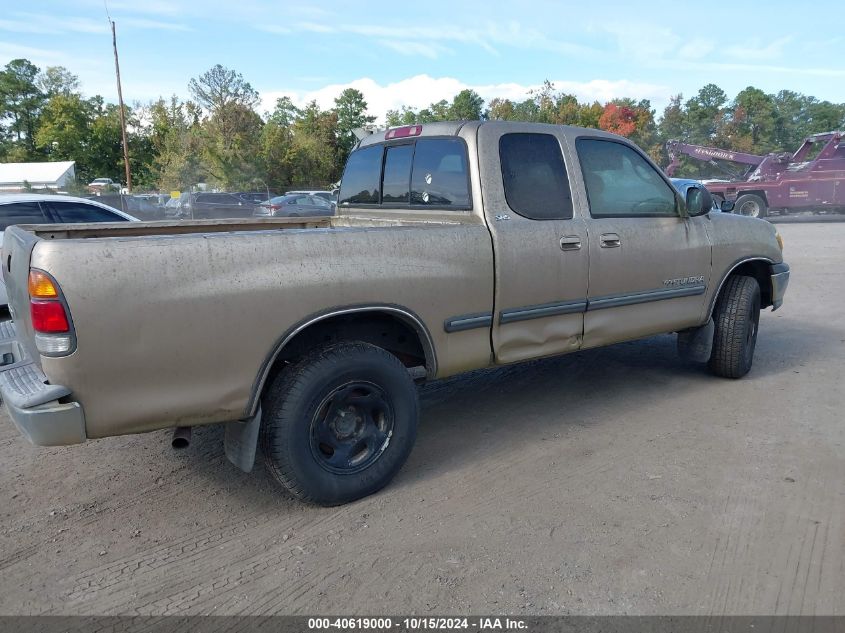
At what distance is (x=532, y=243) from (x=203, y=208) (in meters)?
20.7

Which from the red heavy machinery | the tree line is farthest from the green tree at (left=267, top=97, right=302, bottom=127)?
the red heavy machinery

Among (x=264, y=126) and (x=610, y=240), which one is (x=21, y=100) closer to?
(x=264, y=126)

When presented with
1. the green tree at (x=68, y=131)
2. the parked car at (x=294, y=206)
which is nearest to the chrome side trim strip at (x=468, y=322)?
the parked car at (x=294, y=206)

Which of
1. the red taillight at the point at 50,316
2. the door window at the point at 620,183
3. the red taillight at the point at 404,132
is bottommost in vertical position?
the red taillight at the point at 50,316

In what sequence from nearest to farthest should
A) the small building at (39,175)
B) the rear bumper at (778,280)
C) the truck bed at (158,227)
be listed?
the truck bed at (158,227) → the rear bumper at (778,280) → the small building at (39,175)

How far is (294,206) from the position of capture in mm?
22391

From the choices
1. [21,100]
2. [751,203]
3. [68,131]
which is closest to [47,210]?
[751,203]

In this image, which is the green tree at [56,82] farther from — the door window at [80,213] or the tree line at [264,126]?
the door window at [80,213]

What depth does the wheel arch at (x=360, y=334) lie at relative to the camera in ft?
9.94

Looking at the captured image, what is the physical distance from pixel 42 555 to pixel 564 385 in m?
3.72

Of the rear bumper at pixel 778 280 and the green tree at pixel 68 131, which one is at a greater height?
the green tree at pixel 68 131

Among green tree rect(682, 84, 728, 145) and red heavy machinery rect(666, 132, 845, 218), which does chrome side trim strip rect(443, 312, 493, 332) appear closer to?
red heavy machinery rect(666, 132, 845, 218)

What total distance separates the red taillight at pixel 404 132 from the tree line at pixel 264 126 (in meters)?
22.8

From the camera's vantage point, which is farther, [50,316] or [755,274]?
[755,274]
